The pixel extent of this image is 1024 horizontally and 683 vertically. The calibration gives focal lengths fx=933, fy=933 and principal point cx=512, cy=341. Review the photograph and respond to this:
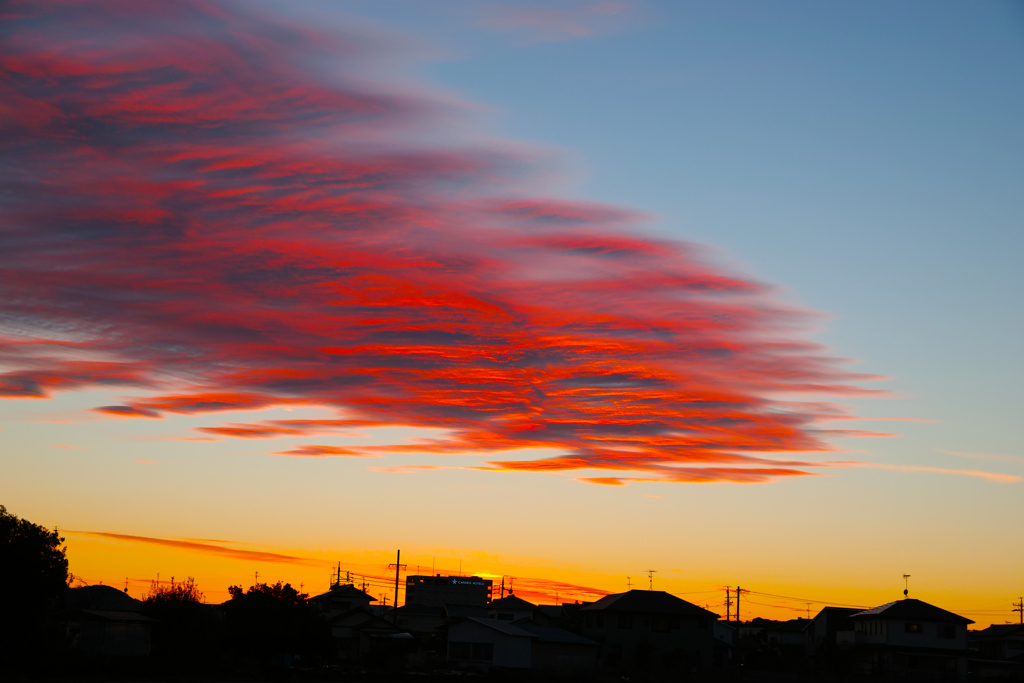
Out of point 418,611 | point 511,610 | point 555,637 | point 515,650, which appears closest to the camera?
point 515,650

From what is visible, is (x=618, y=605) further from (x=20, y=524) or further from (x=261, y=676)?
(x=20, y=524)

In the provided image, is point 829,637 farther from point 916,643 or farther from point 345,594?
point 345,594

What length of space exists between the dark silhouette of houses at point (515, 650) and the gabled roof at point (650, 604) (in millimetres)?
8892

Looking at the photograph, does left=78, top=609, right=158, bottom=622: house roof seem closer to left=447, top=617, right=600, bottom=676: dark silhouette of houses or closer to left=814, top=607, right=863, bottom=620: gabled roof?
left=447, top=617, right=600, bottom=676: dark silhouette of houses

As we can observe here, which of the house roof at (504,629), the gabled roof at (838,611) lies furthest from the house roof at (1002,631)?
the house roof at (504,629)

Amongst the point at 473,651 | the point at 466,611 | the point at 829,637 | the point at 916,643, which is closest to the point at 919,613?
the point at 916,643

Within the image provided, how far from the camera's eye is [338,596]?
356 feet

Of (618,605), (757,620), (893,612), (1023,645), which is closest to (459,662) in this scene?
(618,605)

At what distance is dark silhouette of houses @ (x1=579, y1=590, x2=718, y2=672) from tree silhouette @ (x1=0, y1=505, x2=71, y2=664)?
4624cm

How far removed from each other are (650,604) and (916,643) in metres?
24.0

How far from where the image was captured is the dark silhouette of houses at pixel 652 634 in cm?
7956

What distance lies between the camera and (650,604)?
8250 centimetres

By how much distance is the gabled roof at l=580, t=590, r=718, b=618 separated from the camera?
3204 inches

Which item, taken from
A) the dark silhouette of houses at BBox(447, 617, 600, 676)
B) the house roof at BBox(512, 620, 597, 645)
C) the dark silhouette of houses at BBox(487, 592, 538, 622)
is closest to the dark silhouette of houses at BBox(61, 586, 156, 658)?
the dark silhouette of houses at BBox(447, 617, 600, 676)
